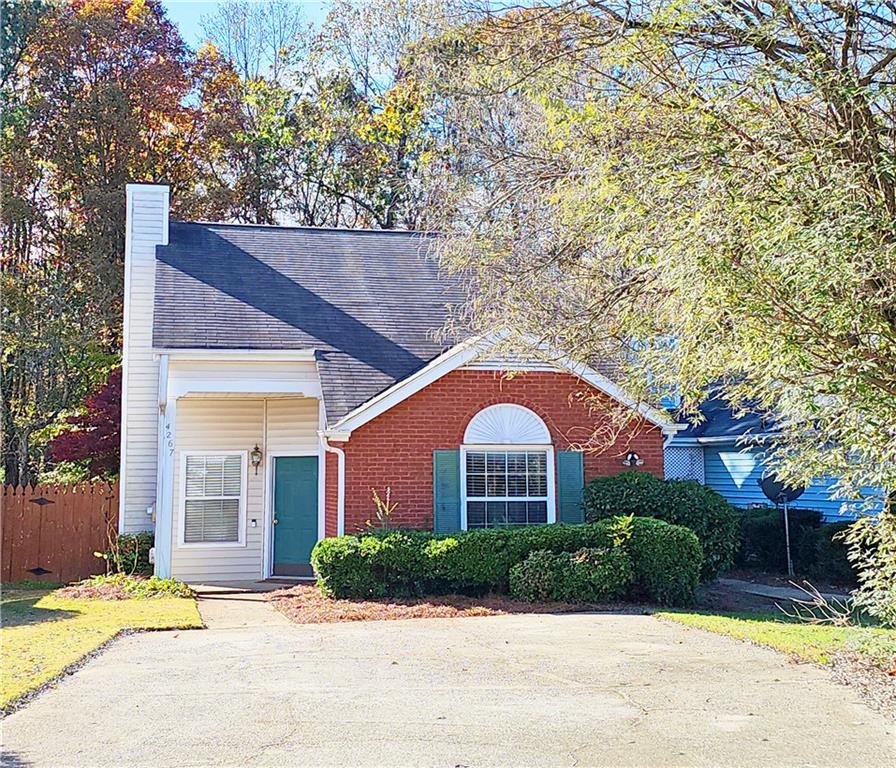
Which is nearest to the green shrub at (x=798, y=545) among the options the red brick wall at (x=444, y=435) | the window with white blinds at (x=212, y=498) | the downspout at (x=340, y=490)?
the red brick wall at (x=444, y=435)

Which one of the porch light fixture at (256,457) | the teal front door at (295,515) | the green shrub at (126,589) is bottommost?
the green shrub at (126,589)

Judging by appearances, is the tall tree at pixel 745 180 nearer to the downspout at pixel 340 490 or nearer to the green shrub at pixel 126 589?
the downspout at pixel 340 490

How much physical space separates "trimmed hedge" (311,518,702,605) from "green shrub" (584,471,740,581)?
94 centimetres

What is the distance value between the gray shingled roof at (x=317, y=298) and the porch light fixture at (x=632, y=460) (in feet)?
12.0

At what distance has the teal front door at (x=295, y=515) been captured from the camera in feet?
55.9

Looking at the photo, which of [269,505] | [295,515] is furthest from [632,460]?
[269,505]

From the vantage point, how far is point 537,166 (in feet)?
40.6

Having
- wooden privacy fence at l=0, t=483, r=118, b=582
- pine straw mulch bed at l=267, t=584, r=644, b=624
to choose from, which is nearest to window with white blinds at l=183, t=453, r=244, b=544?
wooden privacy fence at l=0, t=483, r=118, b=582

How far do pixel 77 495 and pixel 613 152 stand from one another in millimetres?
12608

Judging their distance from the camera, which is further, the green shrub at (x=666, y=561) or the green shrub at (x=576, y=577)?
the green shrub at (x=666, y=561)

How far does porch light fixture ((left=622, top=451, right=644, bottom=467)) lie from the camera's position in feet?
50.6

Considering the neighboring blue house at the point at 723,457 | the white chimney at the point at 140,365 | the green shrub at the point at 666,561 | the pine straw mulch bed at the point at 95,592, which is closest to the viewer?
the green shrub at the point at 666,561

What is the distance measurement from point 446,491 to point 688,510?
3.59m

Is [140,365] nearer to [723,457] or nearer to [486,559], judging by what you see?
[486,559]
